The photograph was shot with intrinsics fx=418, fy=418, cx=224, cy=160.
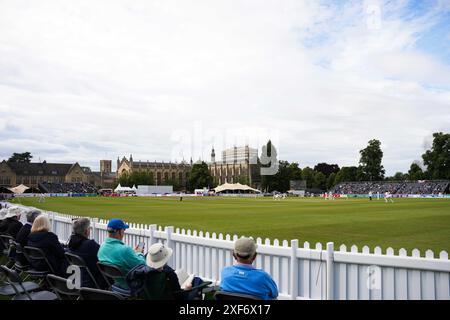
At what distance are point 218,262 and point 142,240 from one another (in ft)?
7.93

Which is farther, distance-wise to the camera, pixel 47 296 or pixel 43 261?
pixel 43 261

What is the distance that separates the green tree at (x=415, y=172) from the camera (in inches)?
4160

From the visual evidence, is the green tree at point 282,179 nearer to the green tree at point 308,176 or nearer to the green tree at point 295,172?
the green tree at point 295,172

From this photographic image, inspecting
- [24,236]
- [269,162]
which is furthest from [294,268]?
[269,162]

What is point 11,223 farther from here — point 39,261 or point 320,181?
point 320,181

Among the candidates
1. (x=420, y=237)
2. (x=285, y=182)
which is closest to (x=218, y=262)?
(x=420, y=237)

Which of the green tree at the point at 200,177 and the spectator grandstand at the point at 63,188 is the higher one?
the green tree at the point at 200,177

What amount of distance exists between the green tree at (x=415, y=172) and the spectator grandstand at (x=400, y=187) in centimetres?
1744

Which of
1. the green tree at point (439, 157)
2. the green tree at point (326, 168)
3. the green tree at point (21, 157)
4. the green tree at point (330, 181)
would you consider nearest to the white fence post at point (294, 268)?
the green tree at point (439, 157)

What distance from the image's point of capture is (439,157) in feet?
308

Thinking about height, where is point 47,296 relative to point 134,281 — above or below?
below

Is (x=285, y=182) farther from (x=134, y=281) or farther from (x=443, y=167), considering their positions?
(x=134, y=281)

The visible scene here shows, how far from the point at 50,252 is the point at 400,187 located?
89.4 meters
